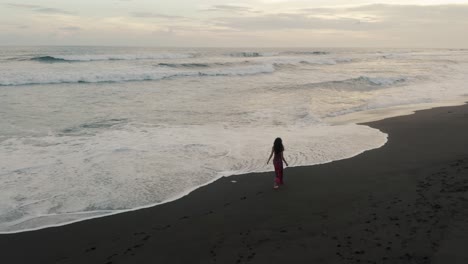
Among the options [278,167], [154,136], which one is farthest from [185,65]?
[278,167]

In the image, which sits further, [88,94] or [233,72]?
[233,72]

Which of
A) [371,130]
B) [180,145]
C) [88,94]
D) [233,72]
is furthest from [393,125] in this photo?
[233,72]

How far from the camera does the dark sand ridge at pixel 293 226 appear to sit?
566 cm

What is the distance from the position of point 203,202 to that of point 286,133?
7.02 m

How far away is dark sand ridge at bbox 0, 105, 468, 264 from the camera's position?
5664mm

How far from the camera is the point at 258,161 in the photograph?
10883 millimetres

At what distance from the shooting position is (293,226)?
656 centimetres

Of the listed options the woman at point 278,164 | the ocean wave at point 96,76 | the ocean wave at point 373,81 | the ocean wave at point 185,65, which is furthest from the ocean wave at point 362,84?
the ocean wave at point 185,65

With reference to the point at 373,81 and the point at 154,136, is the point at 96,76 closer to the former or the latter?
the point at 373,81

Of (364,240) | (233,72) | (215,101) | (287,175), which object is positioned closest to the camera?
(364,240)

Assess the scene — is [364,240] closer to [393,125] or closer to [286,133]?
[286,133]

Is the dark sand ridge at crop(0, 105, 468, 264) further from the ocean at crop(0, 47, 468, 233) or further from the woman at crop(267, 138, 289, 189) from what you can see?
the ocean at crop(0, 47, 468, 233)

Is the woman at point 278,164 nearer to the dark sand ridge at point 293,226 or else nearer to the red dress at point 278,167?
the red dress at point 278,167

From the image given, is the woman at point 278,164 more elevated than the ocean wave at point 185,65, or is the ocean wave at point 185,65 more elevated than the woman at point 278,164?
the ocean wave at point 185,65
